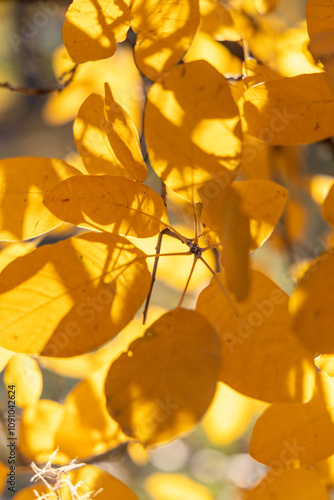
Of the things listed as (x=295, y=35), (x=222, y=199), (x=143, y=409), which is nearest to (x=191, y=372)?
(x=143, y=409)

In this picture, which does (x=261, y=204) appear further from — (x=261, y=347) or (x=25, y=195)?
(x=25, y=195)

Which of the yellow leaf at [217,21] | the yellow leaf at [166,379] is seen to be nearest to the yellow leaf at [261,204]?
the yellow leaf at [166,379]

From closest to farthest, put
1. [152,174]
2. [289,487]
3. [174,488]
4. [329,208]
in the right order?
1. [329,208]
2. [289,487]
3. [174,488]
4. [152,174]

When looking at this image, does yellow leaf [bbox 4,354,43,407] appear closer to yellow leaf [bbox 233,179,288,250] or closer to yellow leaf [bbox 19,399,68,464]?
yellow leaf [bbox 19,399,68,464]

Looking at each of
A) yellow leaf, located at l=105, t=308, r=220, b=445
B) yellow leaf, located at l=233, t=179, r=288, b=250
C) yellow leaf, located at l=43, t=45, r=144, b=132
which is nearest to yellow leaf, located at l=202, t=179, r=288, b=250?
yellow leaf, located at l=233, t=179, r=288, b=250

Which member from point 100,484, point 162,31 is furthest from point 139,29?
point 100,484

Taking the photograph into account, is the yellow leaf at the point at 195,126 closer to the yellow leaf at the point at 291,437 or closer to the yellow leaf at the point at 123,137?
the yellow leaf at the point at 123,137
